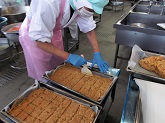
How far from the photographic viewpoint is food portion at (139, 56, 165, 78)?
3.71ft

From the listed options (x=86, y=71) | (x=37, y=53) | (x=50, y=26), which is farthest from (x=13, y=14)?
(x=86, y=71)

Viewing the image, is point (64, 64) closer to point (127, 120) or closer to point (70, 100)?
point (70, 100)

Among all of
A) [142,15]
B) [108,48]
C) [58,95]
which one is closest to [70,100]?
[58,95]

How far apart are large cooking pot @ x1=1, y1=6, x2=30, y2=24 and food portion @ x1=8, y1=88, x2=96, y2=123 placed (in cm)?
217

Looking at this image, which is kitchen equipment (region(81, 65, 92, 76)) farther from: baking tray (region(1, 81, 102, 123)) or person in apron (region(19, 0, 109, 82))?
baking tray (region(1, 81, 102, 123))

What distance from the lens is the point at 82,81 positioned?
45.7 inches

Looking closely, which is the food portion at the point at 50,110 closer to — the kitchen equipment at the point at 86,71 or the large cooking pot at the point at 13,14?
the kitchen equipment at the point at 86,71

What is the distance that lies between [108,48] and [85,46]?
55cm

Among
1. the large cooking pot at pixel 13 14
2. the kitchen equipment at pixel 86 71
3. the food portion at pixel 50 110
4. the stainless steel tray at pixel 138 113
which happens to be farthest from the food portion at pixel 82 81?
the large cooking pot at pixel 13 14

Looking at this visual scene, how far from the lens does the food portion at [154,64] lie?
1.13 meters

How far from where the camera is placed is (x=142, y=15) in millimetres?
2311

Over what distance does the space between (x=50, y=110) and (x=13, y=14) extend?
2404mm

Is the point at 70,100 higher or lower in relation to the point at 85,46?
higher

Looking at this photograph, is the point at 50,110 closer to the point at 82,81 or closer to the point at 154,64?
the point at 82,81
